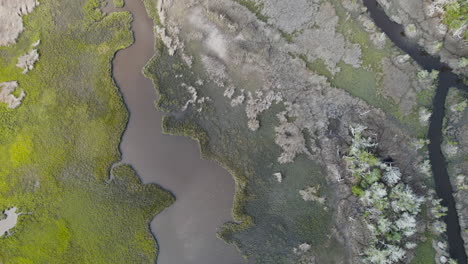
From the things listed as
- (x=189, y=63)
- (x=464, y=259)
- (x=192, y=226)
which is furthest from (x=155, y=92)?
(x=464, y=259)

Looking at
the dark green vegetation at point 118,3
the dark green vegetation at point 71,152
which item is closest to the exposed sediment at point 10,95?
the dark green vegetation at point 71,152

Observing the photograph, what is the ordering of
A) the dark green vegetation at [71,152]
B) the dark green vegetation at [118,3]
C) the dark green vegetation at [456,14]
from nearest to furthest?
the dark green vegetation at [71,152] < the dark green vegetation at [456,14] < the dark green vegetation at [118,3]

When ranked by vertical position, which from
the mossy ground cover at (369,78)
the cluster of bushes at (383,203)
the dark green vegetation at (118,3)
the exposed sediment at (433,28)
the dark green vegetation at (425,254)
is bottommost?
the dark green vegetation at (425,254)

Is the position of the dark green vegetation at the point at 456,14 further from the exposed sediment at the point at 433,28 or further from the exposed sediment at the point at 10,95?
the exposed sediment at the point at 10,95

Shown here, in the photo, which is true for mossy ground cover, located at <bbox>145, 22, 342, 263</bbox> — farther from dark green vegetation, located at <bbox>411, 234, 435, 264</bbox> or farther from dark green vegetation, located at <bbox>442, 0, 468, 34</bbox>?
dark green vegetation, located at <bbox>442, 0, 468, 34</bbox>

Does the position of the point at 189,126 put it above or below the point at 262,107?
below

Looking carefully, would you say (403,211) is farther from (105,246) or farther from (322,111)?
(105,246)
